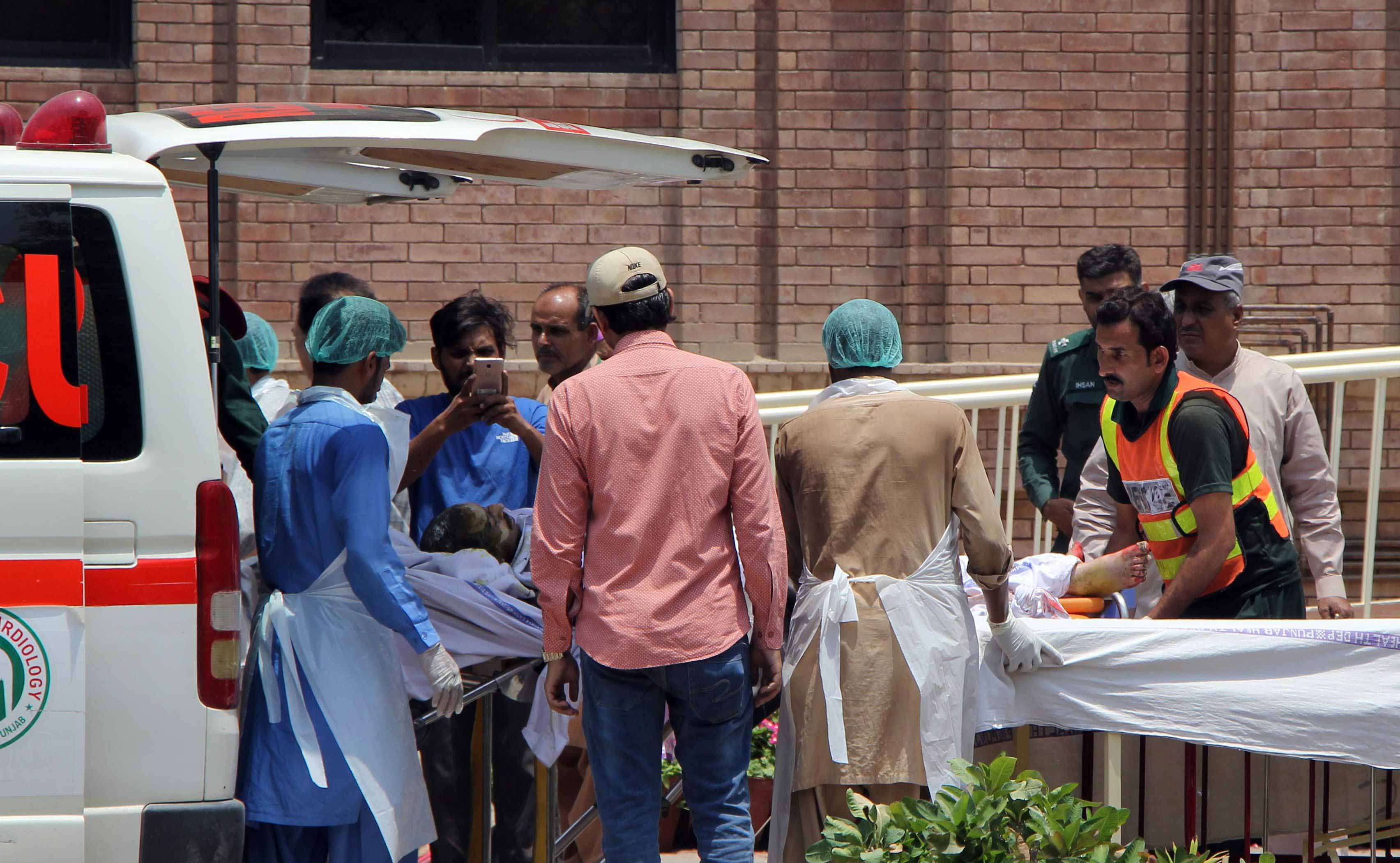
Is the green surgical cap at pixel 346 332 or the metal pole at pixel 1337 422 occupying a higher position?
the green surgical cap at pixel 346 332

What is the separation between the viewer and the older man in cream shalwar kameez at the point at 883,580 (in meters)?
3.75

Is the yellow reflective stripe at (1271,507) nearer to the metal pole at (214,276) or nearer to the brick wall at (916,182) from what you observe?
the metal pole at (214,276)

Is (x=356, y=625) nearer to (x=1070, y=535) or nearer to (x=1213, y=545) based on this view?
(x=1213, y=545)

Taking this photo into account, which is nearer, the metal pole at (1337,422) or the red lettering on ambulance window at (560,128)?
the red lettering on ambulance window at (560,128)

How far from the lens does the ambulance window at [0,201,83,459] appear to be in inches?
120

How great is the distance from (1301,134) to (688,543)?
5795 mm

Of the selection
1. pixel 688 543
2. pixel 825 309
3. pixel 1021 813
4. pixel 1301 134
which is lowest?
pixel 1021 813

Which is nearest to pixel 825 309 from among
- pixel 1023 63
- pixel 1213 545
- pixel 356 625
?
pixel 1023 63

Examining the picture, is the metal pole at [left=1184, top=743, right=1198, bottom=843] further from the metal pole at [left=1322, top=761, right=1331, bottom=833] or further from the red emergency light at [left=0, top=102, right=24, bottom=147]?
the red emergency light at [left=0, top=102, right=24, bottom=147]

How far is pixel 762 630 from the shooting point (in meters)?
3.59

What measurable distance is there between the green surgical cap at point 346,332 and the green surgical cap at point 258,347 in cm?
113

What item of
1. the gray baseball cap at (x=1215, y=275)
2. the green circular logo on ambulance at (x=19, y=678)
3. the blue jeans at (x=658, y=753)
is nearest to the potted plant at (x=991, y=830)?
the blue jeans at (x=658, y=753)

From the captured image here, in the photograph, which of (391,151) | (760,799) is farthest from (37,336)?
(760,799)

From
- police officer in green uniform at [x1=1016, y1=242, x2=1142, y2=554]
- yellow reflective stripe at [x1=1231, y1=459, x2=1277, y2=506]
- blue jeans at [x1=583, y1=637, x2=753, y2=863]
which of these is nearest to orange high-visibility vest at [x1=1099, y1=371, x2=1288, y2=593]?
yellow reflective stripe at [x1=1231, y1=459, x2=1277, y2=506]
